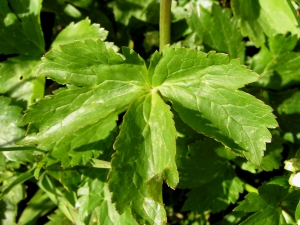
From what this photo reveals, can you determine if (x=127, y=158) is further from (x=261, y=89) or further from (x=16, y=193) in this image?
(x=261, y=89)

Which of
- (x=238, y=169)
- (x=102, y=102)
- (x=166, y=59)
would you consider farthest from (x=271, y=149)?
(x=102, y=102)

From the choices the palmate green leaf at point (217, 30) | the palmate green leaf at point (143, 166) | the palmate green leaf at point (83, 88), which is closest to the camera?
the palmate green leaf at point (143, 166)

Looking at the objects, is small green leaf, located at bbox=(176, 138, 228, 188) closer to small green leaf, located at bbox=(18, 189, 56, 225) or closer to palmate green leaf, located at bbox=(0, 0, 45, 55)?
small green leaf, located at bbox=(18, 189, 56, 225)

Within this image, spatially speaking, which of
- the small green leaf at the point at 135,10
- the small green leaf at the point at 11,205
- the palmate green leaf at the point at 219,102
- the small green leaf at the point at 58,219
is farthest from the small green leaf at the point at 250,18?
the small green leaf at the point at 11,205

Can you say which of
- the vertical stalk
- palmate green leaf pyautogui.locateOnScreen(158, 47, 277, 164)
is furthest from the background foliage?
the vertical stalk

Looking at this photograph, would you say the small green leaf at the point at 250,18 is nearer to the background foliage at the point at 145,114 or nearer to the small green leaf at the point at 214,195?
the background foliage at the point at 145,114

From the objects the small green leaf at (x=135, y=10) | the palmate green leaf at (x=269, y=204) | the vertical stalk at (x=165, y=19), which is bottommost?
the palmate green leaf at (x=269, y=204)
